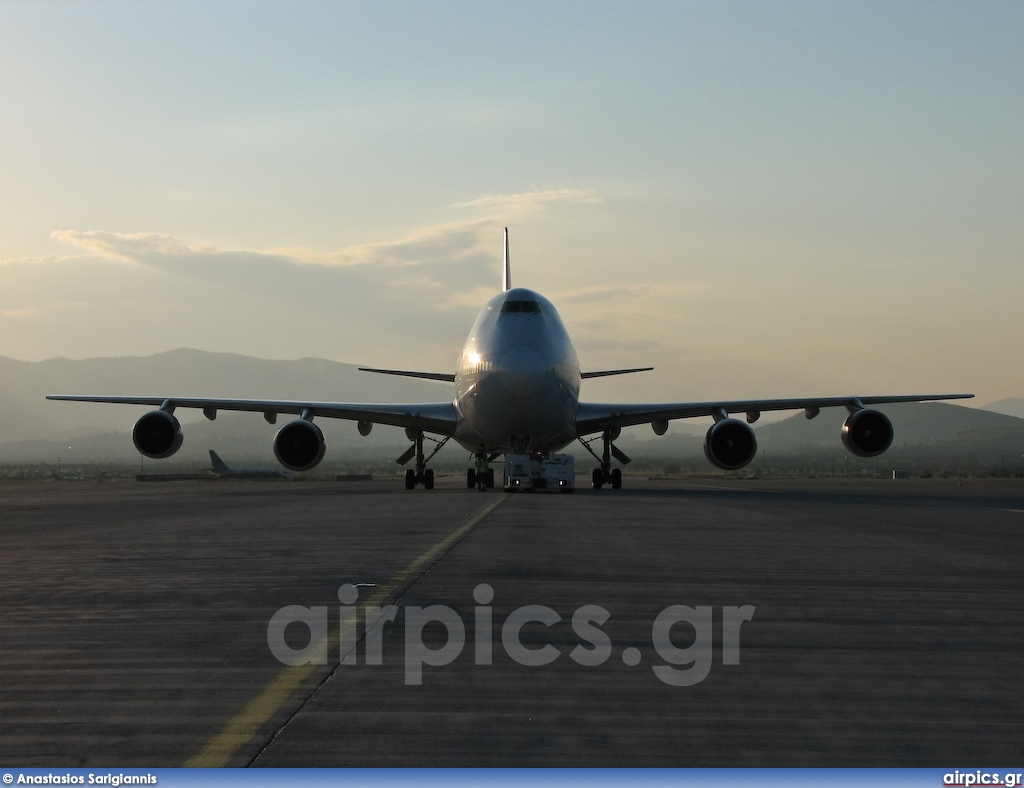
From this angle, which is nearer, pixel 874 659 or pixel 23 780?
pixel 23 780

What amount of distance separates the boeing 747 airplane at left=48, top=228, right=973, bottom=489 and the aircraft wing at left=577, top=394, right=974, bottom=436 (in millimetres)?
28

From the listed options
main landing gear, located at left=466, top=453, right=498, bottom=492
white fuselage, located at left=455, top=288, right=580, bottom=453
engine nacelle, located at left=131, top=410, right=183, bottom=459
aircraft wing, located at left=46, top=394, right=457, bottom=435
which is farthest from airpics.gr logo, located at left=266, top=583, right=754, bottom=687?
aircraft wing, located at left=46, top=394, right=457, bottom=435

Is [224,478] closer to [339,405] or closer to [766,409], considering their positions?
[339,405]

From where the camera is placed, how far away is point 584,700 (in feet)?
16.0

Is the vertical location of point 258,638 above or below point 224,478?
above

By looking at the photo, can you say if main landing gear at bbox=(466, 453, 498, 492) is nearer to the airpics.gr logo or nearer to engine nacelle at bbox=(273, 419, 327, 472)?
engine nacelle at bbox=(273, 419, 327, 472)

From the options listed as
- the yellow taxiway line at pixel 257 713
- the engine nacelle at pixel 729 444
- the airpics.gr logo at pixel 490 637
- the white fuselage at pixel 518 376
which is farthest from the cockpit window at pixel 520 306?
the yellow taxiway line at pixel 257 713

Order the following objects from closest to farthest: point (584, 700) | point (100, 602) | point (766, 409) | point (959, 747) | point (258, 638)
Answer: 1. point (959, 747)
2. point (584, 700)
3. point (258, 638)
4. point (100, 602)
5. point (766, 409)

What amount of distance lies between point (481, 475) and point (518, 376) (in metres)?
4.56

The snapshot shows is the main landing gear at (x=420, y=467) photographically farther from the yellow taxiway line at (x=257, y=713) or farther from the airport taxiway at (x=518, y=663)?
the yellow taxiway line at (x=257, y=713)

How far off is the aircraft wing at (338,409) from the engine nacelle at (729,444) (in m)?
6.78

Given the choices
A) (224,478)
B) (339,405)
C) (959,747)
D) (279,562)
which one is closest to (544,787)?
(959,747)

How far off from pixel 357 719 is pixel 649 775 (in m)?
1.25

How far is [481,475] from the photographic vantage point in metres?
30.5
